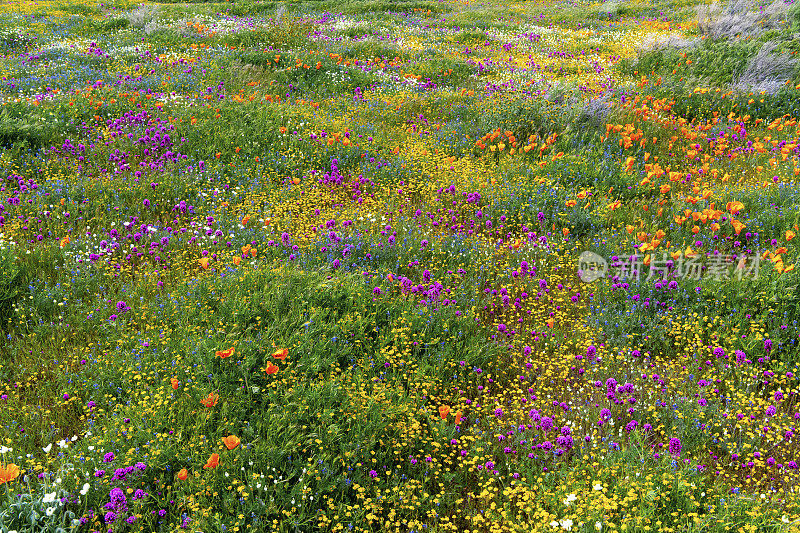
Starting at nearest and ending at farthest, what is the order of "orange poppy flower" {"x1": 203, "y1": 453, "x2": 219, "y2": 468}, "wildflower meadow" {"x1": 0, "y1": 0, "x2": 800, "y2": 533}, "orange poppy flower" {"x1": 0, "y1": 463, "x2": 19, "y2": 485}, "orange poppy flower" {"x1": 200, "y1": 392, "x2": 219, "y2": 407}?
"orange poppy flower" {"x1": 0, "y1": 463, "x2": 19, "y2": 485}, "orange poppy flower" {"x1": 203, "y1": 453, "x2": 219, "y2": 468}, "wildflower meadow" {"x1": 0, "y1": 0, "x2": 800, "y2": 533}, "orange poppy flower" {"x1": 200, "y1": 392, "x2": 219, "y2": 407}

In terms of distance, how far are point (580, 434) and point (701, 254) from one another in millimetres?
2747

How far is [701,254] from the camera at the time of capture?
5.43 m

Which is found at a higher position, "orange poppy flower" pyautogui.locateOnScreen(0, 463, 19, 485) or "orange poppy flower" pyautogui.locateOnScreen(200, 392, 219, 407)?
"orange poppy flower" pyautogui.locateOnScreen(0, 463, 19, 485)

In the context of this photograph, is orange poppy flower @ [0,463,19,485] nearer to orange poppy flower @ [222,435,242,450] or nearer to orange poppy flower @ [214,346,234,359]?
orange poppy flower @ [222,435,242,450]

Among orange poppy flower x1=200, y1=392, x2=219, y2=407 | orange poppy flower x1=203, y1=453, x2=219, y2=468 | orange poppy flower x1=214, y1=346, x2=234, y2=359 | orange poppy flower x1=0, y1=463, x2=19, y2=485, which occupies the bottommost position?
orange poppy flower x1=203, y1=453, x2=219, y2=468

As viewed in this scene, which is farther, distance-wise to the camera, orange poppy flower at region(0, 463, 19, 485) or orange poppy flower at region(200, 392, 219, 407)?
orange poppy flower at region(200, 392, 219, 407)

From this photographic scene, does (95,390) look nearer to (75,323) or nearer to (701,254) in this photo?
(75,323)

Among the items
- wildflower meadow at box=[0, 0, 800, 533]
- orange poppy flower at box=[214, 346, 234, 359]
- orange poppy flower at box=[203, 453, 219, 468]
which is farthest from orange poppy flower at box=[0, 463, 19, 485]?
orange poppy flower at box=[214, 346, 234, 359]

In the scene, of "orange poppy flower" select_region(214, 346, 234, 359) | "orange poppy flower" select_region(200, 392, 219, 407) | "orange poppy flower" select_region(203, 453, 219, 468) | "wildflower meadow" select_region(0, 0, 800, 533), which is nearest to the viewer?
"orange poppy flower" select_region(203, 453, 219, 468)

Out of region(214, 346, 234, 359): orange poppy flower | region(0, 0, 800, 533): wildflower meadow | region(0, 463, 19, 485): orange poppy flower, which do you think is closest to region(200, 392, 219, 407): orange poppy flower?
region(0, 0, 800, 533): wildflower meadow

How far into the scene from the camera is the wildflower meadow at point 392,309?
3193 millimetres

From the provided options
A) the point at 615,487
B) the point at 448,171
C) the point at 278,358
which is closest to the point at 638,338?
the point at 615,487

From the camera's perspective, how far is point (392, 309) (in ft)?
15.3

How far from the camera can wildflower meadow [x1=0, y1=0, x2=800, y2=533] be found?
10.5 feet
